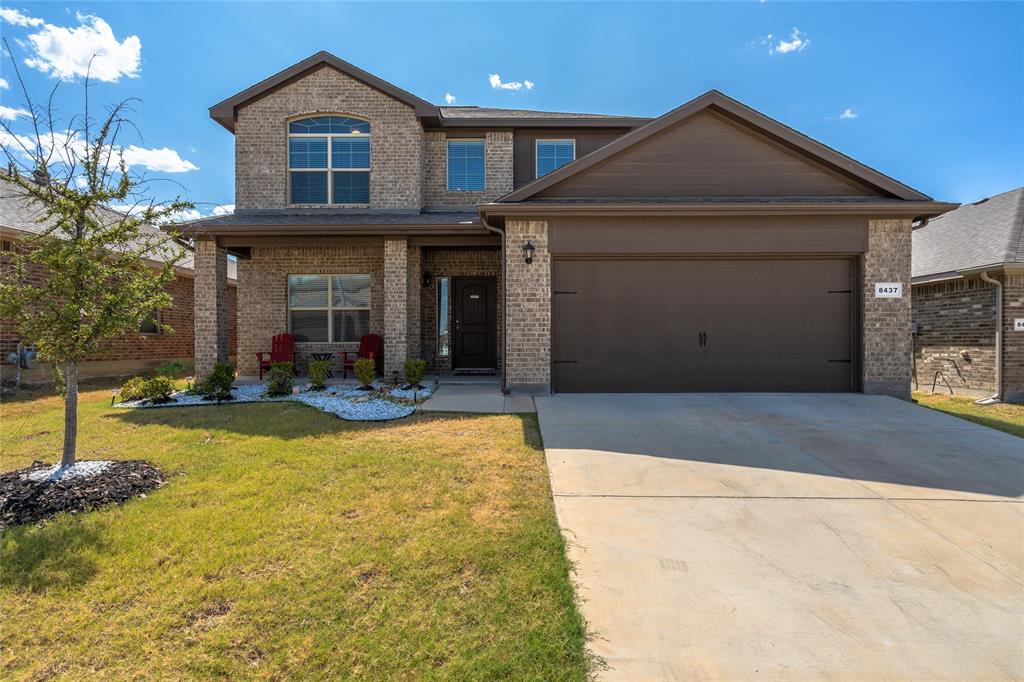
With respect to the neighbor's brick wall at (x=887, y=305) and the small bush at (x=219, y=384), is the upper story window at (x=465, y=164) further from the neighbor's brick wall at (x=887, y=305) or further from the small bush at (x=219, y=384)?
the neighbor's brick wall at (x=887, y=305)

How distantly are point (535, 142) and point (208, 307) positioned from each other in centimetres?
837

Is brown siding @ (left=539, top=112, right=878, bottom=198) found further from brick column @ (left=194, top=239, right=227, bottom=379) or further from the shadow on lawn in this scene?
the shadow on lawn

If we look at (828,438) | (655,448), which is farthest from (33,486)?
(828,438)

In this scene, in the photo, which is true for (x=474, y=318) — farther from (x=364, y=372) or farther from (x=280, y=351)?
(x=280, y=351)

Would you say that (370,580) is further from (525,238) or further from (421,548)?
(525,238)

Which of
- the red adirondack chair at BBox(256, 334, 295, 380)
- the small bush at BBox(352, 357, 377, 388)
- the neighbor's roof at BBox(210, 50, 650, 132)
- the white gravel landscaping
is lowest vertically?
the white gravel landscaping

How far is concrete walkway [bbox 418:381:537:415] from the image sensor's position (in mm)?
7289

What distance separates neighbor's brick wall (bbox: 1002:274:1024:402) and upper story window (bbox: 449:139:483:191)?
11.4m

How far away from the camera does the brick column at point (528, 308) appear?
27.4 ft

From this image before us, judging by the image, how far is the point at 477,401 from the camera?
7949 mm

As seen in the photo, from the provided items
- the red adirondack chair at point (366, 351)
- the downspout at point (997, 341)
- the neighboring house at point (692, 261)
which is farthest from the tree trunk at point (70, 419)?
the downspout at point (997, 341)

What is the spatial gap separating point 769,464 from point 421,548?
11.6 ft

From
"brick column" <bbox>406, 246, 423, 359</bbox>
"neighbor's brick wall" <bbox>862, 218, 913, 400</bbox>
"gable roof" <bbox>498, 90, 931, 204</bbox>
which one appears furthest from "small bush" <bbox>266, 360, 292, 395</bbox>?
"neighbor's brick wall" <bbox>862, 218, 913, 400</bbox>

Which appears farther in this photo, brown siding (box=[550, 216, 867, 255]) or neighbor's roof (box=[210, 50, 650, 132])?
neighbor's roof (box=[210, 50, 650, 132])
